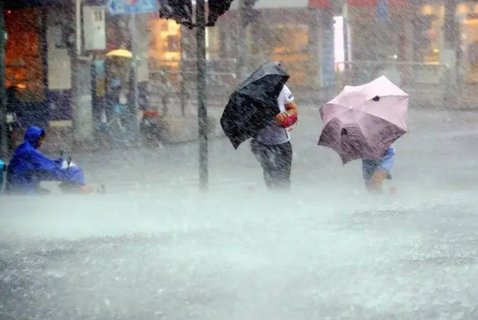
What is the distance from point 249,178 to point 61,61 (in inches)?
287

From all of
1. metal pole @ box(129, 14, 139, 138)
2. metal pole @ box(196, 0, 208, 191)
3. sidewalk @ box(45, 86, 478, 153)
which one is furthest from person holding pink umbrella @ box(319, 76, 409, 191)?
metal pole @ box(129, 14, 139, 138)

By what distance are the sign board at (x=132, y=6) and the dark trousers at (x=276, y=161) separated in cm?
858

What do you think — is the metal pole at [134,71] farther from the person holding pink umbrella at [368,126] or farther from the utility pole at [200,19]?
the person holding pink umbrella at [368,126]

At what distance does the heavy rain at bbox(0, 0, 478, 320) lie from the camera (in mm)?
6367

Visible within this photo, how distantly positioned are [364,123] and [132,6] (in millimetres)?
8640

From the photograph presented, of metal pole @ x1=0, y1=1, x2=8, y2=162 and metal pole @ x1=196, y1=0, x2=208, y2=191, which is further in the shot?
metal pole @ x1=0, y1=1, x2=8, y2=162

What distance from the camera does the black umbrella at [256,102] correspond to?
10.4 m

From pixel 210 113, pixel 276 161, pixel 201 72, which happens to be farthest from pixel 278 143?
pixel 210 113

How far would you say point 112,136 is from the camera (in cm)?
2130

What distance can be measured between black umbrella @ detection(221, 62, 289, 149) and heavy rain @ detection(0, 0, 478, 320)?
0.02m

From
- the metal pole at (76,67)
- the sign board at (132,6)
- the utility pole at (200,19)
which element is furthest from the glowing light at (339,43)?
the utility pole at (200,19)

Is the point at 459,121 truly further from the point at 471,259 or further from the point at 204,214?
the point at 471,259

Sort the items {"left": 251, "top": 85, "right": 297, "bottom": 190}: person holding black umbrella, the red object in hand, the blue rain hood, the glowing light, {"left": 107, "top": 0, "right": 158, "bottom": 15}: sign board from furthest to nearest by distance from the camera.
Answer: the glowing light < {"left": 107, "top": 0, "right": 158, "bottom": 15}: sign board < the blue rain hood < {"left": 251, "top": 85, "right": 297, "bottom": 190}: person holding black umbrella < the red object in hand

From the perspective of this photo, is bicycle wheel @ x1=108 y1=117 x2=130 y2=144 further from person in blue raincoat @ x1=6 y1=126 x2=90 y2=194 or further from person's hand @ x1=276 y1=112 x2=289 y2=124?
person's hand @ x1=276 y1=112 x2=289 y2=124
